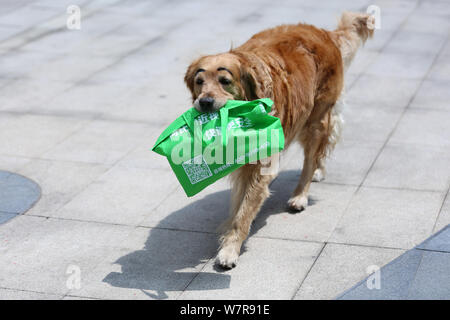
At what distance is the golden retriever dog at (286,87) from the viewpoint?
227 inches

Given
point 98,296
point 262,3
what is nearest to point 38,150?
point 98,296

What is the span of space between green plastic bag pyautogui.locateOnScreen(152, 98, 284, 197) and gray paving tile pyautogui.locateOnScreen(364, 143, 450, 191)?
2.13m

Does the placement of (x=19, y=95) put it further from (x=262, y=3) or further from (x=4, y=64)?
(x=262, y=3)

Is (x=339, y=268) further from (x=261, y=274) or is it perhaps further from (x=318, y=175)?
(x=318, y=175)

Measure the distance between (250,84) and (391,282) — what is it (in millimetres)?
1940

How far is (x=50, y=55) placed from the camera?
38.3ft

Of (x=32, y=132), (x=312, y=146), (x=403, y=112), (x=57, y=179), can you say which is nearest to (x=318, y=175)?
(x=312, y=146)

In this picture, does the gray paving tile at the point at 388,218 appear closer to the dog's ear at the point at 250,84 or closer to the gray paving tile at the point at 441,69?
the dog's ear at the point at 250,84

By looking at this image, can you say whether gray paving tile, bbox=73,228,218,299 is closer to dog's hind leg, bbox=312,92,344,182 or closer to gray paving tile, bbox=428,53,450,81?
dog's hind leg, bbox=312,92,344,182

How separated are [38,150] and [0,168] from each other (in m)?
0.56

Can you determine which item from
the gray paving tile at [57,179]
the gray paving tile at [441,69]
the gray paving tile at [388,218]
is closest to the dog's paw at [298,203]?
the gray paving tile at [388,218]

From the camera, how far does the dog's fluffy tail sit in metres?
7.34

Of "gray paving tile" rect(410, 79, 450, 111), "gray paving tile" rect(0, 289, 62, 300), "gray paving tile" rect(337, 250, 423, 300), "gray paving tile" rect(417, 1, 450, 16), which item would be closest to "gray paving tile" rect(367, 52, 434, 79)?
"gray paving tile" rect(410, 79, 450, 111)

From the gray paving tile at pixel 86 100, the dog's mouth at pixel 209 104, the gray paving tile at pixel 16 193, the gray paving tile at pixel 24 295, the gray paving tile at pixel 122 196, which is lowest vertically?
the gray paving tile at pixel 86 100
